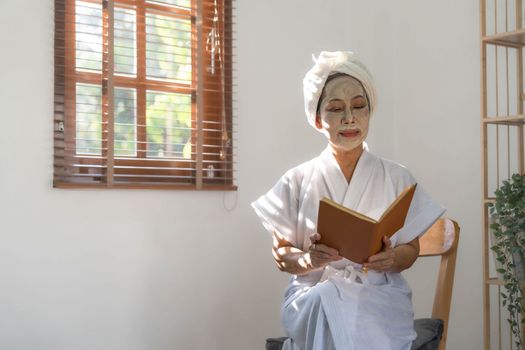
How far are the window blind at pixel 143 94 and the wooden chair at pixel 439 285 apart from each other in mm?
1038

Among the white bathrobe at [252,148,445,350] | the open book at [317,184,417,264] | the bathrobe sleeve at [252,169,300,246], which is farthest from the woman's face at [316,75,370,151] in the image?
the open book at [317,184,417,264]

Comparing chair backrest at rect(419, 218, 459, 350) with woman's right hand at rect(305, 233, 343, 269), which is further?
chair backrest at rect(419, 218, 459, 350)

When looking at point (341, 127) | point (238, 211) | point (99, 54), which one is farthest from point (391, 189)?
point (99, 54)

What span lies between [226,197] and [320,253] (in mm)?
1242

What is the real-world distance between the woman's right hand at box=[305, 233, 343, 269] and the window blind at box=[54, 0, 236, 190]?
1.13 m

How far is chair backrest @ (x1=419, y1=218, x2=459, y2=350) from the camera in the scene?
95.3 inches

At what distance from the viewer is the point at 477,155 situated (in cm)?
338

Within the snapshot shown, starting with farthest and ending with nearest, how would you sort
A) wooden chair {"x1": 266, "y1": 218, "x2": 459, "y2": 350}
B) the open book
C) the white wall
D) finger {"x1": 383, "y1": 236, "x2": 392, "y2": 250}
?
the white wall → wooden chair {"x1": 266, "y1": 218, "x2": 459, "y2": 350} → finger {"x1": 383, "y1": 236, "x2": 392, "y2": 250} → the open book

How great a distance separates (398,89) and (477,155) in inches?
23.2

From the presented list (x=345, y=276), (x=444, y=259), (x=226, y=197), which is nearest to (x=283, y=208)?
(x=345, y=276)

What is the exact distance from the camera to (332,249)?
82.7 inches

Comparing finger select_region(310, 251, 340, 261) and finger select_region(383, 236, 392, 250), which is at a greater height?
finger select_region(383, 236, 392, 250)

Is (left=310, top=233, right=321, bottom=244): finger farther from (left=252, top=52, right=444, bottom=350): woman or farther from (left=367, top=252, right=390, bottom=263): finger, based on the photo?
(left=367, top=252, right=390, bottom=263): finger

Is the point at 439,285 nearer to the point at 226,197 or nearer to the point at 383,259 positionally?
the point at 383,259
